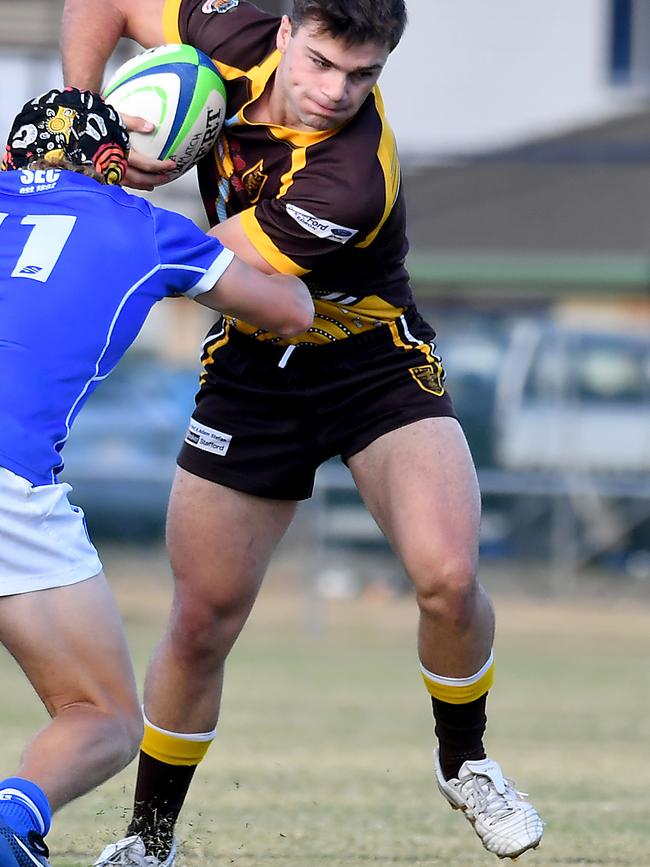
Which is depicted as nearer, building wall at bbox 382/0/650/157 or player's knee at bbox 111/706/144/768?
player's knee at bbox 111/706/144/768

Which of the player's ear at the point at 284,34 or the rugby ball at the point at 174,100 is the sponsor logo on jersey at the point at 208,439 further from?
the player's ear at the point at 284,34

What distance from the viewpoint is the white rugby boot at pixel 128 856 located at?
4.36 metres

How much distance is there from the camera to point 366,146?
4.16 m

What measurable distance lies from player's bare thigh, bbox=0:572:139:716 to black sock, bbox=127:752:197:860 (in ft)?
3.70

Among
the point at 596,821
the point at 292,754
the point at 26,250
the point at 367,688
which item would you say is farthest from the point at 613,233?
the point at 26,250

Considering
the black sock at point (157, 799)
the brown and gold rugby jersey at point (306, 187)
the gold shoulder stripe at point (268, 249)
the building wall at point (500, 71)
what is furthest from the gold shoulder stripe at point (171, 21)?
the building wall at point (500, 71)

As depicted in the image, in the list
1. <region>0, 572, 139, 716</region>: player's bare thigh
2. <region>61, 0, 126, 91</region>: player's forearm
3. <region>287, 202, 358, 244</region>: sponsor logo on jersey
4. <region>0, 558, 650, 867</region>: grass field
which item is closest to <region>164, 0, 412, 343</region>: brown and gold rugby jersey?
<region>287, 202, 358, 244</region>: sponsor logo on jersey

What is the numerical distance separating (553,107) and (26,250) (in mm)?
22184

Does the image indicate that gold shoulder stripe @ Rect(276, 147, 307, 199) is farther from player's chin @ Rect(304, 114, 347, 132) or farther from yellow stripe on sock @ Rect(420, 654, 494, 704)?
yellow stripe on sock @ Rect(420, 654, 494, 704)

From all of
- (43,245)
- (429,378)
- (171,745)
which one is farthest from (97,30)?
(171,745)

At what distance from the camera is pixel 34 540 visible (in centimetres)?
340

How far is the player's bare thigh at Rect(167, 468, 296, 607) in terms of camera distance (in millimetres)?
4477

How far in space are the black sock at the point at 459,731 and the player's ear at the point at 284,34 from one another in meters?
1.81

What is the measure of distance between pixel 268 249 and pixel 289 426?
616 mm
